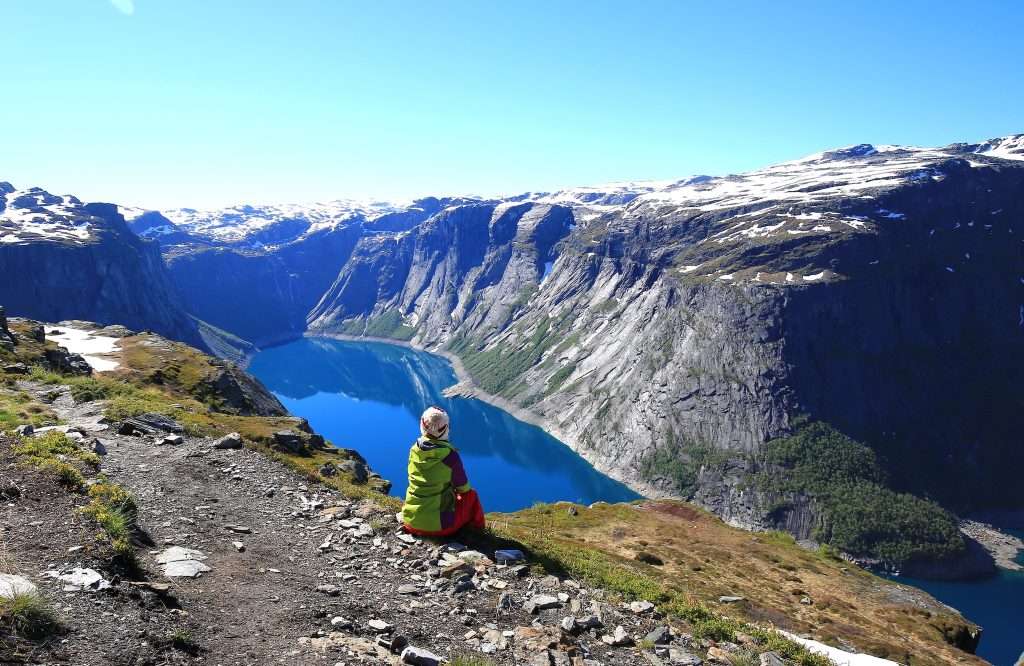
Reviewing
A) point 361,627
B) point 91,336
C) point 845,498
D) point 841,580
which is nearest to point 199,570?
point 361,627

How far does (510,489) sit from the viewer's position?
183750mm

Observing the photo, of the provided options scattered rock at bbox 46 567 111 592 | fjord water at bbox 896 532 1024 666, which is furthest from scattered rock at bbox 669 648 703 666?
fjord water at bbox 896 532 1024 666

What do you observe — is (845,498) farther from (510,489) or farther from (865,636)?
(865,636)

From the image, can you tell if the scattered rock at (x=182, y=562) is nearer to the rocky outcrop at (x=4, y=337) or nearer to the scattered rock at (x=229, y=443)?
the scattered rock at (x=229, y=443)

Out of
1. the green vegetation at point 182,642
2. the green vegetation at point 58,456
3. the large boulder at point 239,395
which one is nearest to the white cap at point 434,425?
the green vegetation at point 182,642

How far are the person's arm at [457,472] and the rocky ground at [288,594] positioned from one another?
177cm

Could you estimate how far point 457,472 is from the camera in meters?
18.1

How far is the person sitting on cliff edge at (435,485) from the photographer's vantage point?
17953mm

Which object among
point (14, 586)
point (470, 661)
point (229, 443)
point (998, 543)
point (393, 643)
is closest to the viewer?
point (14, 586)

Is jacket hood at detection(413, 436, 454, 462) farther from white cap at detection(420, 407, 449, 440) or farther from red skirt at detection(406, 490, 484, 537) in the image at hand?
red skirt at detection(406, 490, 484, 537)

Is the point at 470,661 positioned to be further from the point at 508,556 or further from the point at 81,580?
the point at 81,580

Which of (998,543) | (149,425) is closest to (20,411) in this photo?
(149,425)

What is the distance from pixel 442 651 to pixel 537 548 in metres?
9.48

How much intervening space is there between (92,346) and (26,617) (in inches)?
3854
